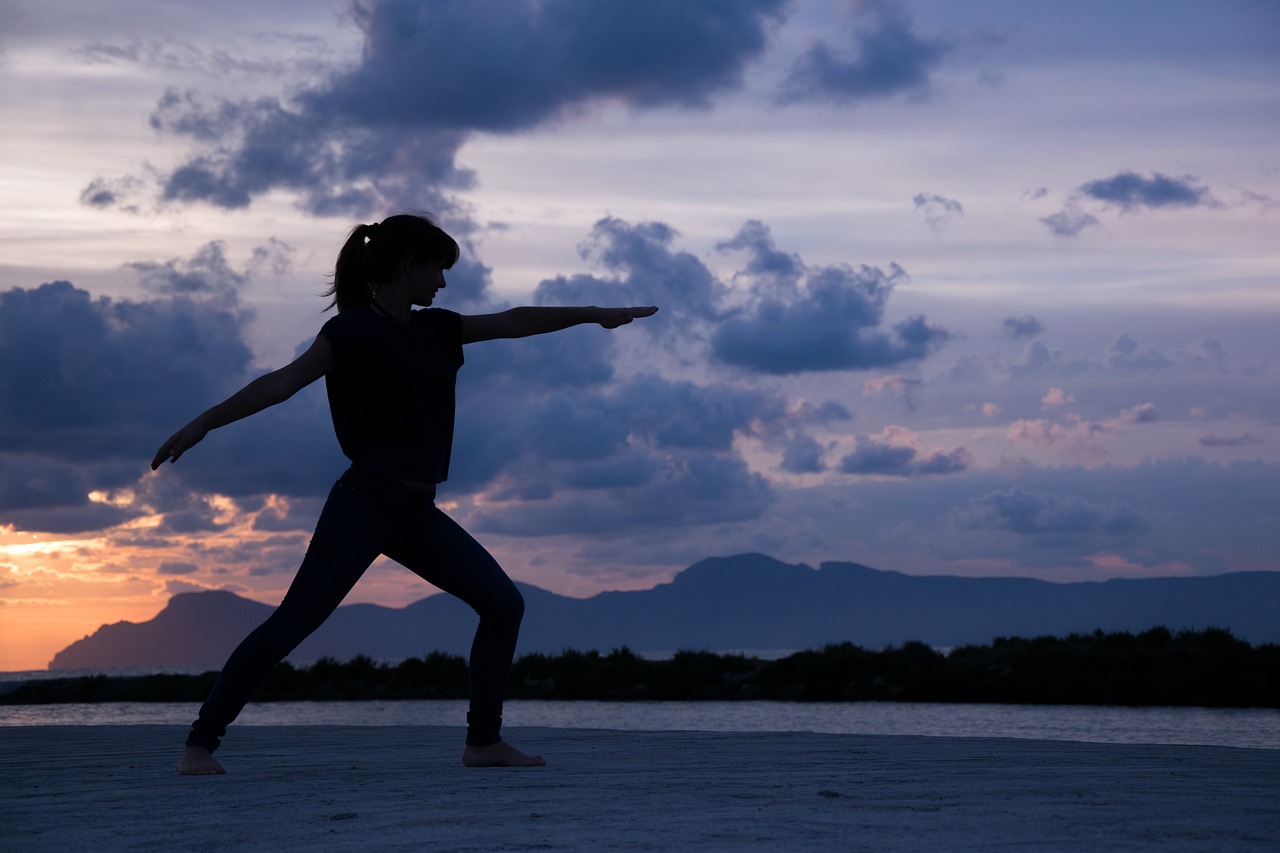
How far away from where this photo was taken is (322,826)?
3.49 meters

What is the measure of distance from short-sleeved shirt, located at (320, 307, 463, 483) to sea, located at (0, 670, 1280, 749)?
212 inches

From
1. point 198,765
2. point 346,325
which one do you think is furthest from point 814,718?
point 346,325

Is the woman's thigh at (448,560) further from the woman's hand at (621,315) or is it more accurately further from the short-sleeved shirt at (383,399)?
the woman's hand at (621,315)

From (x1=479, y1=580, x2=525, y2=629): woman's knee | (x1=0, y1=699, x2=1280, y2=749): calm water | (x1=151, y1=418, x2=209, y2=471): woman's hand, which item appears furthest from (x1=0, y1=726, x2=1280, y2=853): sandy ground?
(x1=0, y1=699, x2=1280, y2=749): calm water

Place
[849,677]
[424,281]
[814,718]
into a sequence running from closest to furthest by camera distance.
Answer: [424,281]
[814,718]
[849,677]

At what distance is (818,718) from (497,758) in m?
11.4

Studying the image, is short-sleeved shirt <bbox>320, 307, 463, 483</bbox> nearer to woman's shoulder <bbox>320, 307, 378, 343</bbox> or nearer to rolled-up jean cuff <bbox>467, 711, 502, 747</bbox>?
woman's shoulder <bbox>320, 307, 378, 343</bbox>

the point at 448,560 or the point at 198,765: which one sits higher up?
the point at 448,560

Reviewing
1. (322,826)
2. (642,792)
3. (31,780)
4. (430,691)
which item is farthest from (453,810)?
(430,691)

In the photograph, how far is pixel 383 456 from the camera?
4812mm

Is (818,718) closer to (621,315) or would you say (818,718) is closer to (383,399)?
(621,315)

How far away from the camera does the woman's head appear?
5059 millimetres

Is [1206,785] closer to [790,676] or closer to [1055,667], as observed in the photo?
[1055,667]

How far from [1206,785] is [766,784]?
142 centimetres
